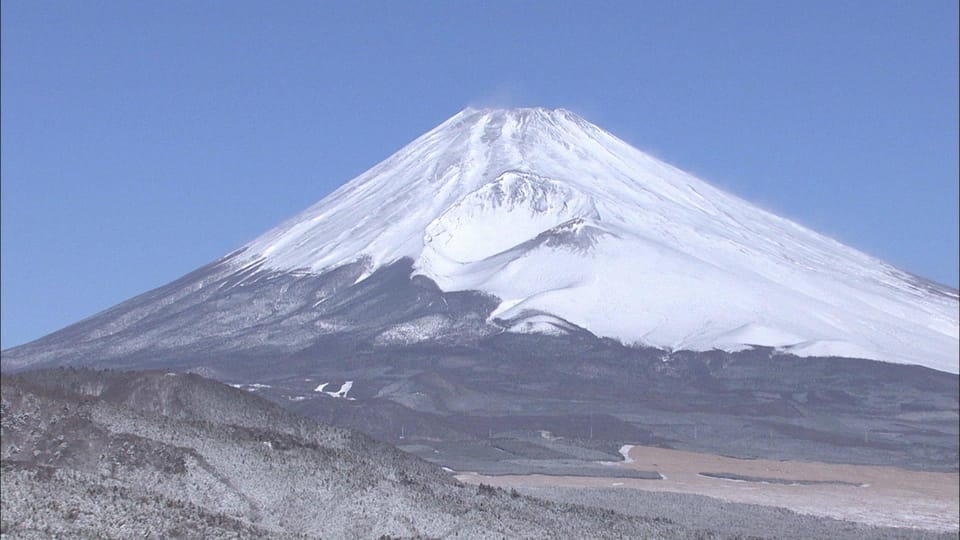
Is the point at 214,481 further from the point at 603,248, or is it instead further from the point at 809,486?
the point at 603,248

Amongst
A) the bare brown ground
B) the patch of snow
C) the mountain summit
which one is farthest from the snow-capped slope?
the bare brown ground

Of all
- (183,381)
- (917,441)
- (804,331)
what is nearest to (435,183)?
(804,331)

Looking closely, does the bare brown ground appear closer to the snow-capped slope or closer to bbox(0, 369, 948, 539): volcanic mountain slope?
bbox(0, 369, 948, 539): volcanic mountain slope

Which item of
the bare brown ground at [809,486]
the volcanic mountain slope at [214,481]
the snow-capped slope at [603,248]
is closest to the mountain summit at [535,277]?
the snow-capped slope at [603,248]

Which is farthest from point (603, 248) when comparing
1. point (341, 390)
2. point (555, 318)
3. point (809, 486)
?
point (809, 486)

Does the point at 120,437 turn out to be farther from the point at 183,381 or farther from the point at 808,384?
the point at 808,384

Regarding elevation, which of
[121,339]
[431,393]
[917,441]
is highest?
[121,339]
